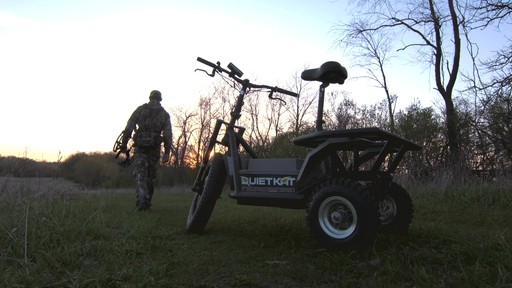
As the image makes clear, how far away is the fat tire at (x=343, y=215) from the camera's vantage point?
128 inches

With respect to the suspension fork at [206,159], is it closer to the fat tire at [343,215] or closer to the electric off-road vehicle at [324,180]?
the electric off-road vehicle at [324,180]

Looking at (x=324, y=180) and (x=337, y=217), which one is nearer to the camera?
(x=337, y=217)

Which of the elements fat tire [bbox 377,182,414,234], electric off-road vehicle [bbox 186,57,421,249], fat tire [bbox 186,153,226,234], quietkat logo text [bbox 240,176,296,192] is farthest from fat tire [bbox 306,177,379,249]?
fat tire [bbox 186,153,226,234]

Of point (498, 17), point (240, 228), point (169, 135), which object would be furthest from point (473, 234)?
point (498, 17)

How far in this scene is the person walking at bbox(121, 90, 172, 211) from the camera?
7.43 meters

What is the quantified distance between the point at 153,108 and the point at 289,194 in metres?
4.56

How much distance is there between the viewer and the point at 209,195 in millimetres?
4543

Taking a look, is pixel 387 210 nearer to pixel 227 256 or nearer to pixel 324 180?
pixel 324 180

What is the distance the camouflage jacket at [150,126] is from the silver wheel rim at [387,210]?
4.60m

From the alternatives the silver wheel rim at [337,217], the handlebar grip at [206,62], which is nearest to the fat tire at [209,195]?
the handlebar grip at [206,62]

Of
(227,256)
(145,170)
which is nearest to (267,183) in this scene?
(227,256)

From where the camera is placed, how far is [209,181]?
4.57 m

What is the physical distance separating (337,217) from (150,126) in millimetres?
5019

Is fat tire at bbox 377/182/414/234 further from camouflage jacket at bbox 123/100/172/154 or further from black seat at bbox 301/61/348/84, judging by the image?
camouflage jacket at bbox 123/100/172/154
